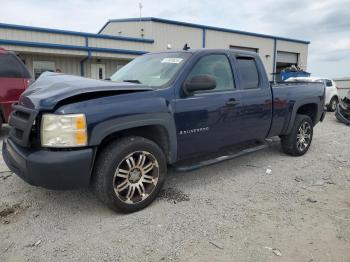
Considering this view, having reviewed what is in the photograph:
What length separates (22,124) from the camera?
331cm

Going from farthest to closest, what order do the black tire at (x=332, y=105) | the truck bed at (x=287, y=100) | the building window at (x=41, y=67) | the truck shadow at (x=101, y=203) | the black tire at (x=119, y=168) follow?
the building window at (x=41, y=67), the black tire at (x=332, y=105), the truck bed at (x=287, y=100), the truck shadow at (x=101, y=203), the black tire at (x=119, y=168)

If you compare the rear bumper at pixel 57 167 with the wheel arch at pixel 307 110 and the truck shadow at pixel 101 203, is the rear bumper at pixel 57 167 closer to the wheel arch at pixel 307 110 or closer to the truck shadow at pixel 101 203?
the truck shadow at pixel 101 203

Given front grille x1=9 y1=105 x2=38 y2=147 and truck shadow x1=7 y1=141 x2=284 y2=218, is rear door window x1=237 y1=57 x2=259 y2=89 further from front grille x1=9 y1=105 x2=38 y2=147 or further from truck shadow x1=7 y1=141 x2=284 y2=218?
front grille x1=9 y1=105 x2=38 y2=147

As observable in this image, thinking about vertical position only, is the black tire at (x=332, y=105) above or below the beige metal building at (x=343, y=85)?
below

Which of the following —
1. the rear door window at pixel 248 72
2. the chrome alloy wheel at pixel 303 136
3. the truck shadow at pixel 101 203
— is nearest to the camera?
the truck shadow at pixel 101 203

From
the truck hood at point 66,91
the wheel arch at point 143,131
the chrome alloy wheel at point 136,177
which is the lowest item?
the chrome alloy wheel at point 136,177

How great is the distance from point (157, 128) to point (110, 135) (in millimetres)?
582

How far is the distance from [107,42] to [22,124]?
53.0ft

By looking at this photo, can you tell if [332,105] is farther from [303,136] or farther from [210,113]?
[210,113]

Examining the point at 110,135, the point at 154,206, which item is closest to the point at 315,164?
the point at 154,206

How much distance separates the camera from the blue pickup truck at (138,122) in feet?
10.1

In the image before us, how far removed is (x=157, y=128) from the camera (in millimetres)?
3725

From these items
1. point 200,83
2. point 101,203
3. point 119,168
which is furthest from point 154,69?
point 101,203

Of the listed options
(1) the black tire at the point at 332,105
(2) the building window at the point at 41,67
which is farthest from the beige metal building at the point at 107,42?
(1) the black tire at the point at 332,105
